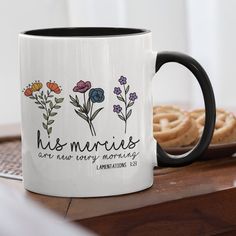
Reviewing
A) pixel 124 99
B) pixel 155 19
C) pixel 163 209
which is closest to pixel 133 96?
pixel 124 99

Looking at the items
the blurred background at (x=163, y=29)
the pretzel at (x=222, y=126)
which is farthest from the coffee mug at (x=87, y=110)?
the blurred background at (x=163, y=29)

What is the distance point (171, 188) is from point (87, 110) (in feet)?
0.39

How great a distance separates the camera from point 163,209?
0.61 metres

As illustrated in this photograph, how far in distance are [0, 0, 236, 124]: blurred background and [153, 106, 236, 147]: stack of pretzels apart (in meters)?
0.74

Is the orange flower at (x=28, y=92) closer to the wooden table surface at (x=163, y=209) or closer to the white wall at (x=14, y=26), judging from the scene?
the wooden table surface at (x=163, y=209)

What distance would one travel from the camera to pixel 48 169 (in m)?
0.64

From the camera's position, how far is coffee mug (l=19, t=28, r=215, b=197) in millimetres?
618

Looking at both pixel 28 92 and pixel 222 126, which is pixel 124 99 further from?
pixel 222 126

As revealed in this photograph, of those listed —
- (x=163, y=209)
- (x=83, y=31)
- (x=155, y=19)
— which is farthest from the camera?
(x=155, y=19)

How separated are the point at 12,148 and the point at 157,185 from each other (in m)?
0.26

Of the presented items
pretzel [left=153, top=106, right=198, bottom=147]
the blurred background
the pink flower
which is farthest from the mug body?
the blurred background

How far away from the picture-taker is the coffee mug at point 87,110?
0.62m

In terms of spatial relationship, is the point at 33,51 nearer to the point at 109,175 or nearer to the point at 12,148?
the point at 109,175

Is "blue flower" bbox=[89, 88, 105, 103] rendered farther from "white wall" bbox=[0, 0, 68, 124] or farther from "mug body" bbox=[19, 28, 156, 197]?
"white wall" bbox=[0, 0, 68, 124]
